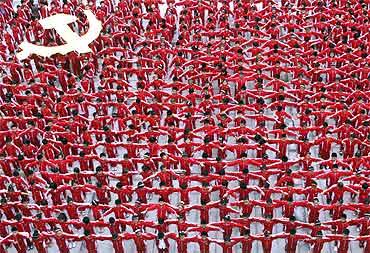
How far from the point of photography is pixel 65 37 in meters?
17.0

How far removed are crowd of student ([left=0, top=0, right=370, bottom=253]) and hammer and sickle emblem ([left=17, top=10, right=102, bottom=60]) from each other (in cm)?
20

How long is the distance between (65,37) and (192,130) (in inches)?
228

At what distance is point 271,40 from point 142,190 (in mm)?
5913

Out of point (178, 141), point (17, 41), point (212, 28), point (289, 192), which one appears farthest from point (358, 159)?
point (17, 41)

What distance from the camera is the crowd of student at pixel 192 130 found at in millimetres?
11227

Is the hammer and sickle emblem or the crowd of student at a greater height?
the hammer and sickle emblem

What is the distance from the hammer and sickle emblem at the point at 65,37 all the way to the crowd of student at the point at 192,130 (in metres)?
0.20

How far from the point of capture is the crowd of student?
11227 mm

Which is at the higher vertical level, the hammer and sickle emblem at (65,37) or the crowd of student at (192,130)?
the hammer and sickle emblem at (65,37)

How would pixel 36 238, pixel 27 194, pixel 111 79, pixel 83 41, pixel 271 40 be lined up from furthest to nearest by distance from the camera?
pixel 83 41 < pixel 271 40 < pixel 111 79 < pixel 27 194 < pixel 36 238

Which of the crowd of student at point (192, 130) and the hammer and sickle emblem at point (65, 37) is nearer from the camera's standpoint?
the crowd of student at point (192, 130)

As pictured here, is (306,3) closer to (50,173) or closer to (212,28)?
(212,28)

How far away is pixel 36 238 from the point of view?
1091 cm

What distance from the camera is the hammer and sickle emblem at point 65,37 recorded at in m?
16.1
